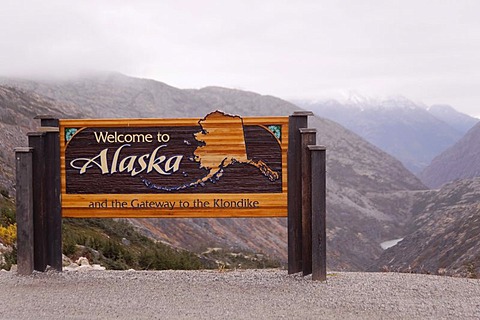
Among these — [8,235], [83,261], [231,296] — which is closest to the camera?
[231,296]

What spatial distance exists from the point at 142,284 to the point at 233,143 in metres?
2.77

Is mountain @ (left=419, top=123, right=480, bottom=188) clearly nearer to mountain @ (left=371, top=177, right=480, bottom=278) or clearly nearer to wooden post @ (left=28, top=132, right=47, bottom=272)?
mountain @ (left=371, top=177, right=480, bottom=278)

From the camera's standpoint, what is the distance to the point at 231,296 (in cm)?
876

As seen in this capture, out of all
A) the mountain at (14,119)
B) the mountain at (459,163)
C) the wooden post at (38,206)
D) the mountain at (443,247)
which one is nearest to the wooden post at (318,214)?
the wooden post at (38,206)

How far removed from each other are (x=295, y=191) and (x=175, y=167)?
2079 millimetres

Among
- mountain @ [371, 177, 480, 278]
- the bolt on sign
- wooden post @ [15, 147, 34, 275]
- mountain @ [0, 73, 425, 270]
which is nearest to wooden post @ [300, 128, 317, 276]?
the bolt on sign

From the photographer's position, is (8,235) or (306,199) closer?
(306,199)

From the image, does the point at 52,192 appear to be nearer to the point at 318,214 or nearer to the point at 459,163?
the point at 318,214

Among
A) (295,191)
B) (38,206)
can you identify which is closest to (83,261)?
(38,206)

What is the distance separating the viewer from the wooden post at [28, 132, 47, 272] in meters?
10.3

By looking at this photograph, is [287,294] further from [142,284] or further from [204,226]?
[204,226]

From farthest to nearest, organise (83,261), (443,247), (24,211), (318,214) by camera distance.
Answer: (443,247), (83,261), (24,211), (318,214)

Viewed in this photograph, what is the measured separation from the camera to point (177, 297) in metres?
8.71

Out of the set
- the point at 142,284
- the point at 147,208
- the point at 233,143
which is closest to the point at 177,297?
the point at 142,284
